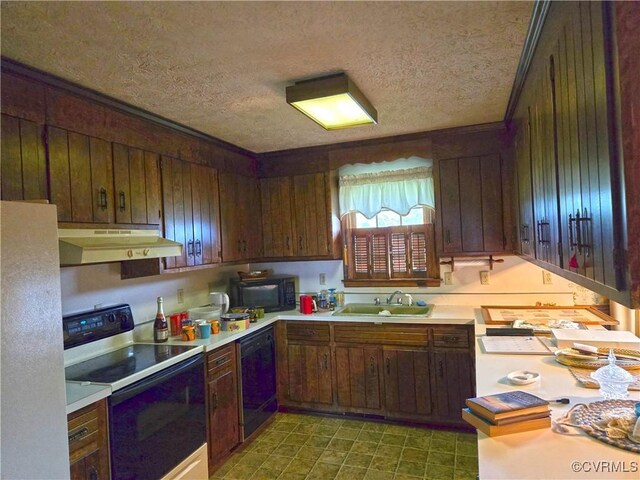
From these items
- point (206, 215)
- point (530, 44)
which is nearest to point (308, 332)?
point (206, 215)

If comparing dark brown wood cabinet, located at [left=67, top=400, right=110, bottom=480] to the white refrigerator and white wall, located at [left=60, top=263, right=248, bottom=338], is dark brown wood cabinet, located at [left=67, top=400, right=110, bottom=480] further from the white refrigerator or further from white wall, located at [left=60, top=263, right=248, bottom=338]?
white wall, located at [left=60, top=263, right=248, bottom=338]

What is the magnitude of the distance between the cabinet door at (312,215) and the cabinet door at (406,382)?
1115 millimetres

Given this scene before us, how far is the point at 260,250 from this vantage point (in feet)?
12.5

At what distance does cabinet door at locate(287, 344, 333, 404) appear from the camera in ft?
10.9

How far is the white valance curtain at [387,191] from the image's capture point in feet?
11.4

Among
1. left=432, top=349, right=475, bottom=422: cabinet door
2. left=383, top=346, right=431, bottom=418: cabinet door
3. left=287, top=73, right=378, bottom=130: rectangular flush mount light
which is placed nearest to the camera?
left=287, top=73, right=378, bottom=130: rectangular flush mount light

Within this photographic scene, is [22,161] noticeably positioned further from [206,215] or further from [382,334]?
[382,334]

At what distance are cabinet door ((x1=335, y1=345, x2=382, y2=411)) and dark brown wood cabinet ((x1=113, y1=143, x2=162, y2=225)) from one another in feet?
5.99

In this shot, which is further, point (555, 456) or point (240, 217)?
point (240, 217)

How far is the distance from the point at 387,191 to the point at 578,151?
98.2 inches

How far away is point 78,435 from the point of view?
1708 mm

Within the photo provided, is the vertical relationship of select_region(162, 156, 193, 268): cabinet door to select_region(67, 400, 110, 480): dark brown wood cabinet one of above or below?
above

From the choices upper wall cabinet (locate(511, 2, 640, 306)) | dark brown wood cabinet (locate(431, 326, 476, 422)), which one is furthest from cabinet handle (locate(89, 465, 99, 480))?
dark brown wood cabinet (locate(431, 326, 476, 422))

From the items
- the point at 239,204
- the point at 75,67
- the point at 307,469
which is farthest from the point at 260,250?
the point at 75,67
